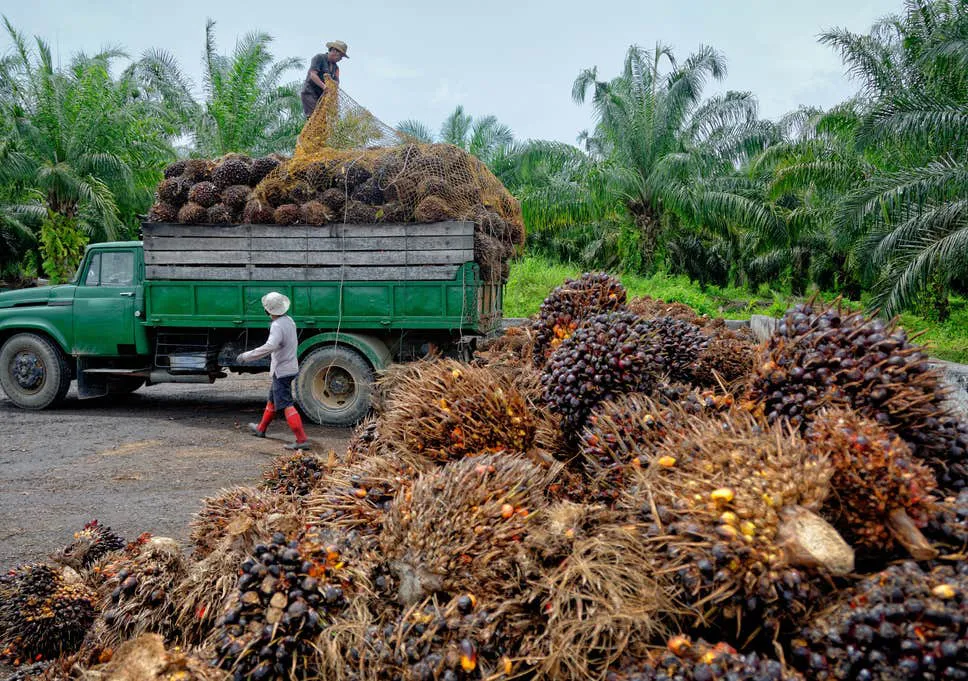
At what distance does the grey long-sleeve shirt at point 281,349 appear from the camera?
775 centimetres

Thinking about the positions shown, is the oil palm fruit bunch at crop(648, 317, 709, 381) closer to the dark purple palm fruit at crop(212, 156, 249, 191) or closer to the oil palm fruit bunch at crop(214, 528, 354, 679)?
the oil palm fruit bunch at crop(214, 528, 354, 679)

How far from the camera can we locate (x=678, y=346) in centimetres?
302

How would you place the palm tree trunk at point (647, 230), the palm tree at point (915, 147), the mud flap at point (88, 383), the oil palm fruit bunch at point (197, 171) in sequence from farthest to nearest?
1. the palm tree trunk at point (647, 230)
2. the palm tree at point (915, 147)
3. the mud flap at point (88, 383)
4. the oil palm fruit bunch at point (197, 171)

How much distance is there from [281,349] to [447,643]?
252 inches

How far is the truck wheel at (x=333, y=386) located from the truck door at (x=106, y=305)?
8.32ft

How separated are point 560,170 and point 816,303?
20.0 meters

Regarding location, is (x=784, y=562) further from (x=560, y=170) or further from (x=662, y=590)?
(x=560, y=170)

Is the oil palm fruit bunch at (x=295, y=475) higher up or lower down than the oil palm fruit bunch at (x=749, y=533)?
lower down

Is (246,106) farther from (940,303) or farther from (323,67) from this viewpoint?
(940,303)

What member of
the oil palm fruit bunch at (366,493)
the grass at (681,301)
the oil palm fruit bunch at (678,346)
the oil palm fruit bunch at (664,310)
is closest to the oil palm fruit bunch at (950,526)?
the oil palm fruit bunch at (678,346)

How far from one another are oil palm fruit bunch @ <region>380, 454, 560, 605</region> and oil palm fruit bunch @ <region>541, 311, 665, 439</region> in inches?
20.0

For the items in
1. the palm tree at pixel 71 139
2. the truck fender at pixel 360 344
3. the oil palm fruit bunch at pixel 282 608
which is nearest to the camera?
the oil palm fruit bunch at pixel 282 608

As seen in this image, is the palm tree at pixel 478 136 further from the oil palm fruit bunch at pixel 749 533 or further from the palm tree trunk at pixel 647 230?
the oil palm fruit bunch at pixel 749 533

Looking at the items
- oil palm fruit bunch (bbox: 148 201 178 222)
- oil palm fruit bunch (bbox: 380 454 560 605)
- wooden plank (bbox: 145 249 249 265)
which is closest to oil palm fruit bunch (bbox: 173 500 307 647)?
oil palm fruit bunch (bbox: 380 454 560 605)
